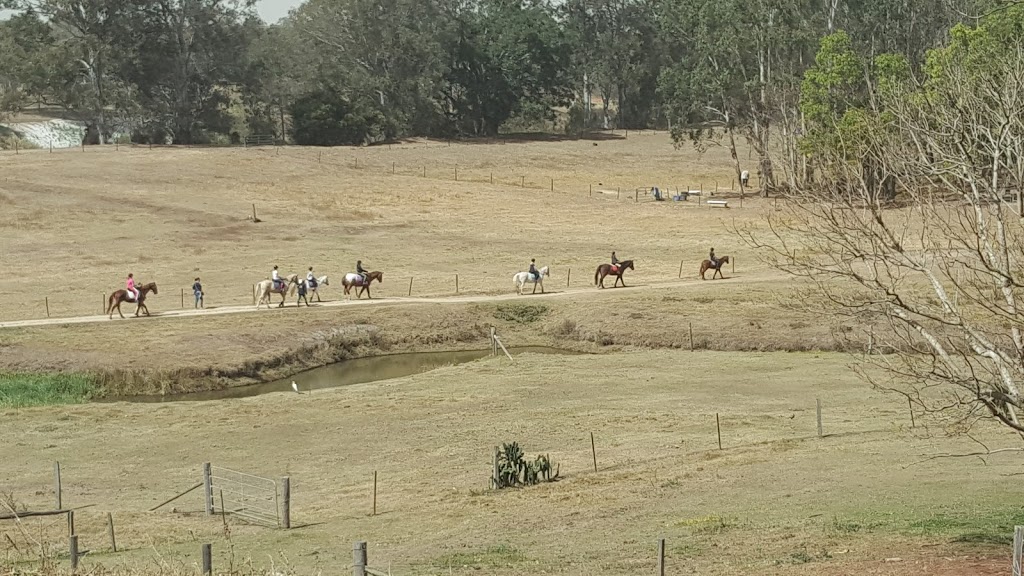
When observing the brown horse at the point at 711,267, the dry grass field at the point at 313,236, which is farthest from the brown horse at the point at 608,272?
the brown horse at the point at 711,267

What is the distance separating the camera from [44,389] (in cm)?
4391

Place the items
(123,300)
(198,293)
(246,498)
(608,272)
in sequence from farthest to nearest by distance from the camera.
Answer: (608,272)
(198,293)
(123,300)
(246,498)

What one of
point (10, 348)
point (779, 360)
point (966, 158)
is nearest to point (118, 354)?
point (10, 348)

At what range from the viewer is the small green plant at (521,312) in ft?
178

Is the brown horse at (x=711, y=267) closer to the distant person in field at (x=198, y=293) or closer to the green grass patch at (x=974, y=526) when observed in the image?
the distant person in field at (x=198, y=293)

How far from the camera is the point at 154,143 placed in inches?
4523

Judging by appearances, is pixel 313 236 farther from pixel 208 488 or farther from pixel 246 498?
pixel 208 488


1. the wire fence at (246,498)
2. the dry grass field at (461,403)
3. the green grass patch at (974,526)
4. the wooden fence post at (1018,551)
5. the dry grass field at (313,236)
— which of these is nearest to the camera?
the wooden fence post at (1018,551)

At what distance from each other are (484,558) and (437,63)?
106m

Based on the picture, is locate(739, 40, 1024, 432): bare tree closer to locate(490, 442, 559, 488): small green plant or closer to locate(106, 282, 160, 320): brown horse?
locate(490, 442, 559, 488): small green plant

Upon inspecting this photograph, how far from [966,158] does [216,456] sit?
22.4m

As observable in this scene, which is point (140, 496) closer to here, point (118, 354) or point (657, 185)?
point (118, 354)

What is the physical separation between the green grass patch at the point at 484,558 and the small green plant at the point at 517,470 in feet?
20.7

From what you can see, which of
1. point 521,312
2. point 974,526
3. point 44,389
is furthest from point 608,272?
point 974,526
